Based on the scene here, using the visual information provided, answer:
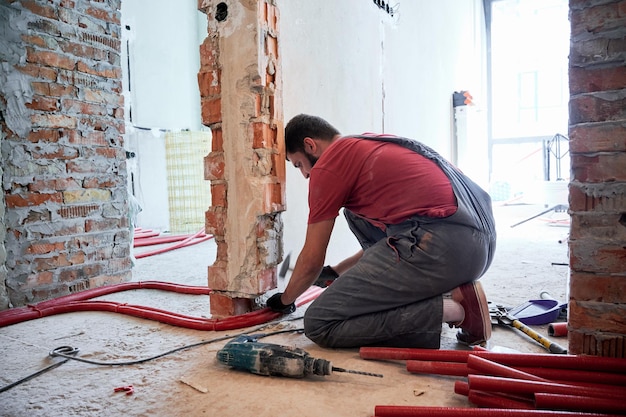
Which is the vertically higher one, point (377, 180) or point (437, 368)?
point (377, 180)

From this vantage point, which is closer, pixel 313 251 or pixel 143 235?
pixel 313 251

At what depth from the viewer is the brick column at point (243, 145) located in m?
1.97

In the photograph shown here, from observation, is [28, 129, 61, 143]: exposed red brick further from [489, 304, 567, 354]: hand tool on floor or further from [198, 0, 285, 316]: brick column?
[489, 304, 567, 354]: hand tool on floor

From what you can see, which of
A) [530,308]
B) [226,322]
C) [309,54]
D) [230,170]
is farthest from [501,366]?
[309,54]

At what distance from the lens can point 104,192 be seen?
2.92m

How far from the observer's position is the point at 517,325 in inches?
73.0

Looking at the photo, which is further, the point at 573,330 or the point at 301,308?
the point at 301,308

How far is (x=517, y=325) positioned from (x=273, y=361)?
1072mm

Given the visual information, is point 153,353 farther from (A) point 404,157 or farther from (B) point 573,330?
(B) point 573,330

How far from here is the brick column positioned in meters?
1.97

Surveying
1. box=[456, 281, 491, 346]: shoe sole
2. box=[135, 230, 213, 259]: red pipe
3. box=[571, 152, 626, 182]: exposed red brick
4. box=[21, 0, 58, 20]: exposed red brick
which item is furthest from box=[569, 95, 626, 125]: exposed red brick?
box=[135, 230, 213, 259]: red pipe

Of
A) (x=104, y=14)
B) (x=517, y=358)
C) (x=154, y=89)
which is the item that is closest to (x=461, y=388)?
(x=517, y=358)

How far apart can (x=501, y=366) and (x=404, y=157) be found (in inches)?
32.8

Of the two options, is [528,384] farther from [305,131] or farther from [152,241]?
[152,241]
